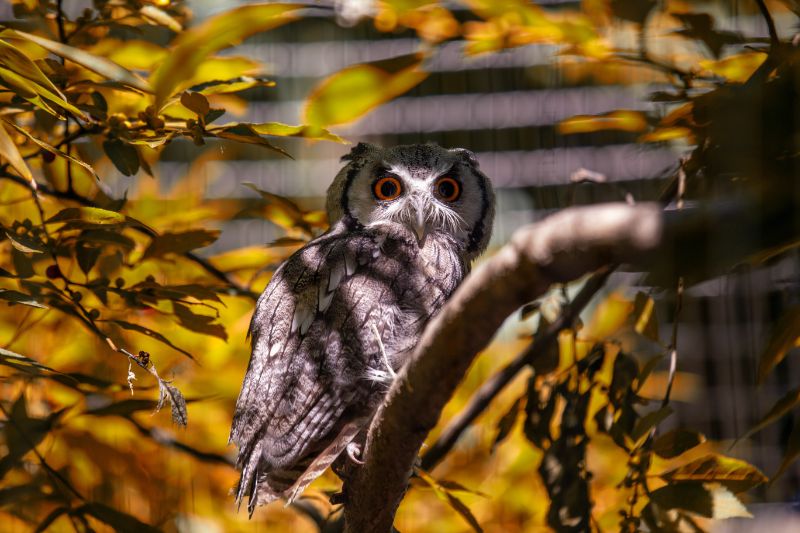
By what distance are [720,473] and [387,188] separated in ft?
2.13

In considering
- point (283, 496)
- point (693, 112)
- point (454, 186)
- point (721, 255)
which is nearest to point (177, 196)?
point (454, 186)

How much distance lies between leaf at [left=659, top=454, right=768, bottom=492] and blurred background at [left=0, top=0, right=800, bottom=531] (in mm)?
47

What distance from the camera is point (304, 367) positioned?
1066 millimetres

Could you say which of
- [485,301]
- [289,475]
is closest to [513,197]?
[289,475]

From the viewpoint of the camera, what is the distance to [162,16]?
3.57 feet

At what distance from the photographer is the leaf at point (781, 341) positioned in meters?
0.70

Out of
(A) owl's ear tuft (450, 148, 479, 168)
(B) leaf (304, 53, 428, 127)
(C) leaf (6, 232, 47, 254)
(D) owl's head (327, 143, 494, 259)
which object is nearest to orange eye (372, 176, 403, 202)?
(D) owl's head (327, 143, 494, 259)

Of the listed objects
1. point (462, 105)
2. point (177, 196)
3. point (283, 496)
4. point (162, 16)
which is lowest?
point (283, 496)

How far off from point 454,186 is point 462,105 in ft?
2.04

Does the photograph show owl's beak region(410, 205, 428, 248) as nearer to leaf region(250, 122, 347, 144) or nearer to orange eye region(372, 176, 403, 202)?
orange eye region(372, 176, 403, 202)

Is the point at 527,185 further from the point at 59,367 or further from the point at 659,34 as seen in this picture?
the point at 59,367

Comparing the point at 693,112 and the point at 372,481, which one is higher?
the point at 693,112

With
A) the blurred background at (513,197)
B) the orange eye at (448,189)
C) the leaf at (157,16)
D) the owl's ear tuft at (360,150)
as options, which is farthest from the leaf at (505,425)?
the leaf at (157,16)

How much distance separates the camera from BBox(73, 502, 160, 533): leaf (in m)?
0.97
